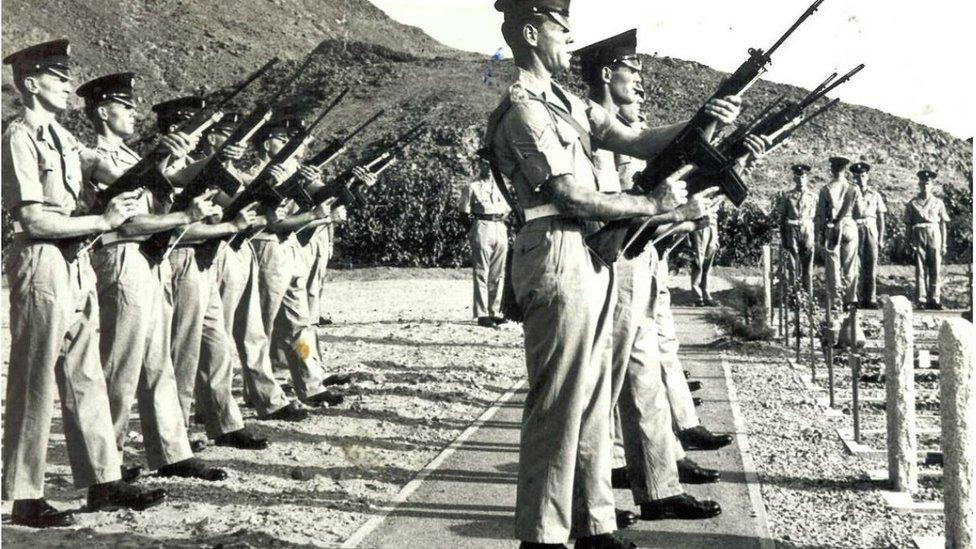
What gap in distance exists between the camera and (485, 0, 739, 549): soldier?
4918mm

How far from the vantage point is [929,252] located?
20875 mm

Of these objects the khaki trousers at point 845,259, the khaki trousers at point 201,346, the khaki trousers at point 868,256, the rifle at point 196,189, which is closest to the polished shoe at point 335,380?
the khaki trousers at point 201,346

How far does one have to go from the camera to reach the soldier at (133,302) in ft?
22.7

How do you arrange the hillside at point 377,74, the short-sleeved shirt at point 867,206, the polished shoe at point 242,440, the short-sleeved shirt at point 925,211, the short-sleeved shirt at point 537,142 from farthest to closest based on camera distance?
the hillside at point 377,74 < the short-sleeved shirt at point 925,211 < the short-sleeved shirt at point 867,206 < the polished shoe at point 242,440 < the short-sleeved shirt at point 537,142

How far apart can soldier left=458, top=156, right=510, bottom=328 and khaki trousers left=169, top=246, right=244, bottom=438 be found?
9036 millimetres

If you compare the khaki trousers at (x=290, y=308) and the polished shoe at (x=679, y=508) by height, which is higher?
the khaki trousers at (x=290, y=308)

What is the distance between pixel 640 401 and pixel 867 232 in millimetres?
15488

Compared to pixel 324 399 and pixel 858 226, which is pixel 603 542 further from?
pixel 858 226

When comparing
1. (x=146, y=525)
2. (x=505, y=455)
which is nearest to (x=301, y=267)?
(x=505, y=455)

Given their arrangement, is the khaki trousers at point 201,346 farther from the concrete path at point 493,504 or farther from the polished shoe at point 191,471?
the concrete path at point 493,504

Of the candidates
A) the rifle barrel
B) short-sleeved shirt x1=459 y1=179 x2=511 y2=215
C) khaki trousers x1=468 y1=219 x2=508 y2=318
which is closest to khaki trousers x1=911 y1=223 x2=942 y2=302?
khaki trousers x1=468 y1=219 x2=508 y2=318

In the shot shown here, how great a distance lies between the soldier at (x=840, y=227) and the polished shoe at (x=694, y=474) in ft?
38.8

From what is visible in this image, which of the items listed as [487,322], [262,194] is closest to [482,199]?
[487,322]

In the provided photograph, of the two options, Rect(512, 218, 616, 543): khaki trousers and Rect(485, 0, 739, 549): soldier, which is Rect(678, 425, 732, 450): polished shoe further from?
Rect(512, 218, 616, 543): khaki trousers
